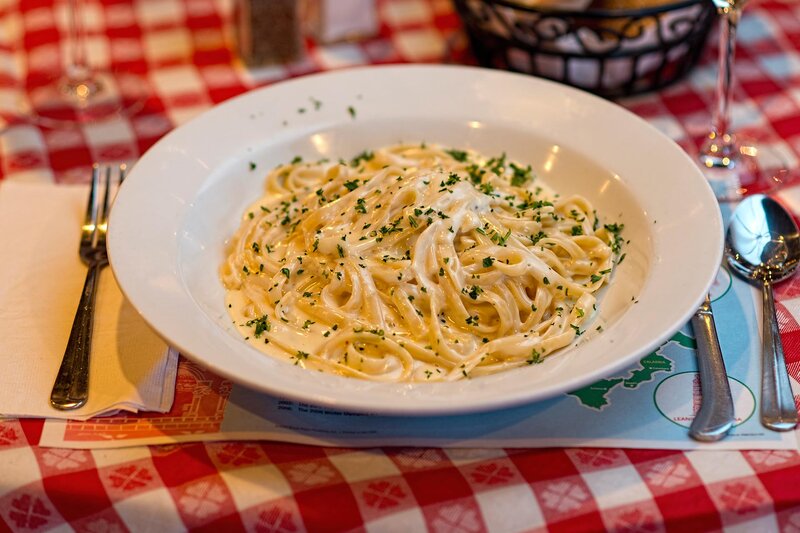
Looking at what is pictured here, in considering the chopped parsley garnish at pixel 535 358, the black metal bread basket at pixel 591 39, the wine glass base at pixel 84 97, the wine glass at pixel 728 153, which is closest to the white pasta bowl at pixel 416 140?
the chopped parsley garnish at pixel 535 358

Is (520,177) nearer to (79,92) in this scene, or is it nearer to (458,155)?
(458,155)

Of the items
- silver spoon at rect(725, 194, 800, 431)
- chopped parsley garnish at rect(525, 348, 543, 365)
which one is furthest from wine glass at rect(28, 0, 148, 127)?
silver spoon at rect(725, 194, 800, 431)

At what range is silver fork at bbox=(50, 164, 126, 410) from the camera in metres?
1.79

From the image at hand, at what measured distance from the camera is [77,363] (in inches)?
72.8

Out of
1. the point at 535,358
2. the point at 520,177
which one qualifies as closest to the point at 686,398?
the point at 535,358

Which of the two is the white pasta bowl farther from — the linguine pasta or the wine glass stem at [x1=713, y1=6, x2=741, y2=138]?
the wine glass stem at [x1=713, y1=6, x2=741, y2=138]

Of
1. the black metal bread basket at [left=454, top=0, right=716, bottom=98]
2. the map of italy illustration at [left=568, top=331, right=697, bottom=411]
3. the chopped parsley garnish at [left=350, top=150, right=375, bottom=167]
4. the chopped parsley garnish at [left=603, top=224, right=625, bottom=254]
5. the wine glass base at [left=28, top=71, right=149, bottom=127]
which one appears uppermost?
the black metal bread basket at [left=454, top=0, right=716, bottom=98]

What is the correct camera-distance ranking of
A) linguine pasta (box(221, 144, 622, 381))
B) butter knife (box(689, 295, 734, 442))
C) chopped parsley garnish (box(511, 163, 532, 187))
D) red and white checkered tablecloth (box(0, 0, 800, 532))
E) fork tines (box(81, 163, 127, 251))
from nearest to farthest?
red and white checkered tablecloth (box(0, 0, 800, 532)) → butter knife (box(689, 295, 734, 442)) → linguine pasta (box(221, 144, 622, 381)) → fork tines (box(81, 163, 127, 251)) → chopped parsley garnish (box(511, 163, 532, 187))

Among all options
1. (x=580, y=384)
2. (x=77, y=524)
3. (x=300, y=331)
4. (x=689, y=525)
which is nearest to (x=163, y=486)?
(x=77, y=524)

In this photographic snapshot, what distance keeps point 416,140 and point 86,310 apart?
3.48ft

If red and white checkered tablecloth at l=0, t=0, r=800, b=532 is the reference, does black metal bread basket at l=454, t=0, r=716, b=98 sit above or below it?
above

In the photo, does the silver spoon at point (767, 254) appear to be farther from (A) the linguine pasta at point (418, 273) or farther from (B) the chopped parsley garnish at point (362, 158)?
(B) the chopped parsley garnish at point (362, 158)

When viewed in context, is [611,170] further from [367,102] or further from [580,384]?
[580,384]

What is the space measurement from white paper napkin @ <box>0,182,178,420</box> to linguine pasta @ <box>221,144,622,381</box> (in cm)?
23
